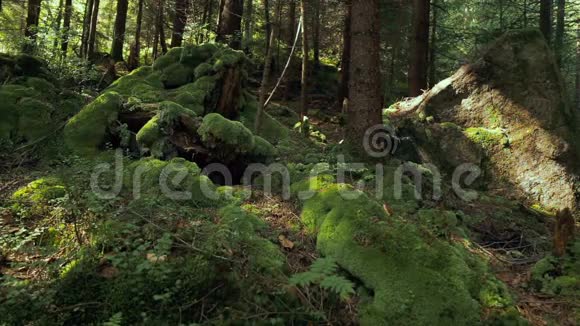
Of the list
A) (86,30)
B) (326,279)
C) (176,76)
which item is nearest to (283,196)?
(326,279)

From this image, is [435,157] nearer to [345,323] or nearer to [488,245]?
[488,245]

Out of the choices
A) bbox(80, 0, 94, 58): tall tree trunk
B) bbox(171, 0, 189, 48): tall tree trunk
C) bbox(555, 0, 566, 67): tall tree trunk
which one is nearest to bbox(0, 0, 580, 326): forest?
bbox(80, 0, 94, 58): tall tree trunk

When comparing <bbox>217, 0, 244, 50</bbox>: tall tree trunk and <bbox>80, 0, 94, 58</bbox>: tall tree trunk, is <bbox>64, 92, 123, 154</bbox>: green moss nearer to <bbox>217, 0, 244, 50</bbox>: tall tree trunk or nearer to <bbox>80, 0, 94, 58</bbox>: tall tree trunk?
<bbox>217, 0, 244, 50</bbox>: tall tree trunk

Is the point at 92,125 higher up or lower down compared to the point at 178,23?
lower down

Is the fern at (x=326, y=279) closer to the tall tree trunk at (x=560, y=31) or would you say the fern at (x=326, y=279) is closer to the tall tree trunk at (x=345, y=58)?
the tall tree trunk at (x=345, y=58)

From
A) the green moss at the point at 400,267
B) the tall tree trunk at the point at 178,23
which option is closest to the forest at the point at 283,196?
the green moss at the point at 400,267

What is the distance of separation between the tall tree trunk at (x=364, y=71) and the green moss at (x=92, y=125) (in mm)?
4049

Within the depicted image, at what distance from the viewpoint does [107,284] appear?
3.51 m

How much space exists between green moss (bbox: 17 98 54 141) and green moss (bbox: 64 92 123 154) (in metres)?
0.54

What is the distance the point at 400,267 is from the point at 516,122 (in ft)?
23.0

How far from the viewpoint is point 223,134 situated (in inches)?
258

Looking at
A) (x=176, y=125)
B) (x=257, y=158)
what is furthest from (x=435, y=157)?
(x=176, y=125)

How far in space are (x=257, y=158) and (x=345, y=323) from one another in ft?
13.0

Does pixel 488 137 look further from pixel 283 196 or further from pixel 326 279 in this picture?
pixel 326 279
